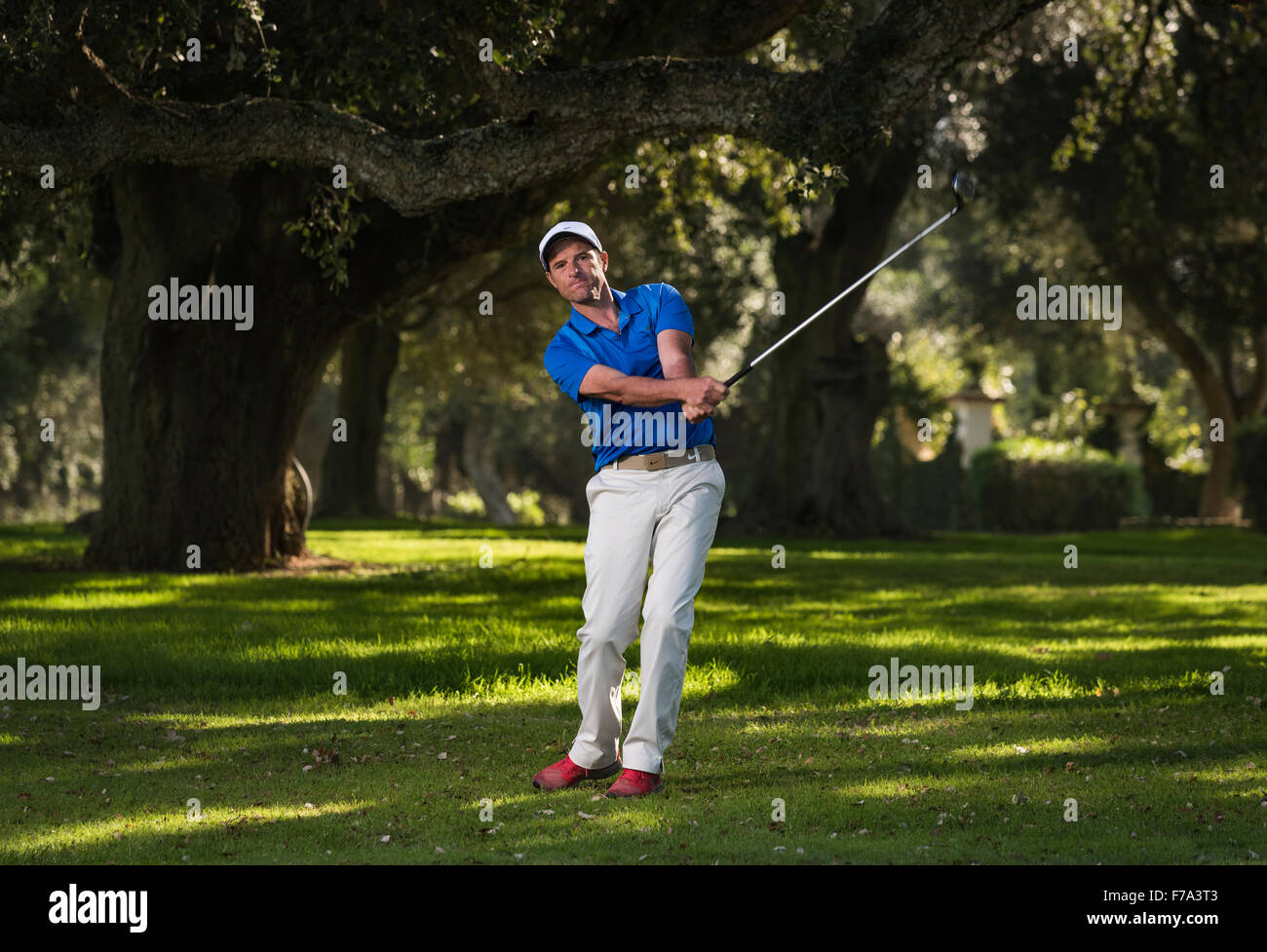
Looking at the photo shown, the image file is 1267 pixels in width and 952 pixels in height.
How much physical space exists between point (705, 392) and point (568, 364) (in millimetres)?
778

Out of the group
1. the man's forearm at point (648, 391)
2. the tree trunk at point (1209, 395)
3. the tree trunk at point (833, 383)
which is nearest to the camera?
the man's forearm at point (648, 391)

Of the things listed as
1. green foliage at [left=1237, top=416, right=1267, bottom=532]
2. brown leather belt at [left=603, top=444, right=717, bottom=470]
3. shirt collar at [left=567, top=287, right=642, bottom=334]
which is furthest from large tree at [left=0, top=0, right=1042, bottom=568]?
green foliage at [left=1237, top=416, right=1267, bottom=532]

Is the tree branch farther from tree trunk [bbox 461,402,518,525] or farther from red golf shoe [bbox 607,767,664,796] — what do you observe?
tree trunk [bbox 461,402,518,525]

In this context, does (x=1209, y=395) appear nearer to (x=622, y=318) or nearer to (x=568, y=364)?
(x=622, y=318)

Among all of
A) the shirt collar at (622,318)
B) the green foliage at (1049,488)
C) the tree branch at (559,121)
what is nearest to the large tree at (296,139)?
the tree branch at (559,121)

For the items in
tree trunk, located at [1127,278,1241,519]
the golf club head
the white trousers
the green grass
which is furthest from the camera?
tree trunk, located at [1127,278,1241,519]

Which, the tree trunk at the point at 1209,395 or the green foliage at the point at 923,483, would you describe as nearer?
the tree trunk at the point at 1209,395

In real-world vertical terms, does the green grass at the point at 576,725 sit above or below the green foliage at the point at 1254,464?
below

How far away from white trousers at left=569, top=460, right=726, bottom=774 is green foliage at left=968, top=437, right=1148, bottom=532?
99.3 ft

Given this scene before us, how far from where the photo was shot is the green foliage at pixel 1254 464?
29.7 meters

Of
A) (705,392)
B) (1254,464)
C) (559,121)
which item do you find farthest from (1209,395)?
(705,392)

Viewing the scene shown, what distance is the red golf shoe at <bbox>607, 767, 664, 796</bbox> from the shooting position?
6258 millimetres

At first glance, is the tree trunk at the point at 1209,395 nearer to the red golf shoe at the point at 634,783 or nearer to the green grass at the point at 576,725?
the green grass at the point at 576,725

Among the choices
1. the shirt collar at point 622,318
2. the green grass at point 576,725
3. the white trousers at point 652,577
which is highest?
the shirt collar at point 622,318
